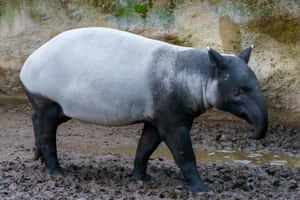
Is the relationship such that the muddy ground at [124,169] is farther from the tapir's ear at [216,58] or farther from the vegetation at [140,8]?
the vegetation at [140,8]

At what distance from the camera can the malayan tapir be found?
4.23 m

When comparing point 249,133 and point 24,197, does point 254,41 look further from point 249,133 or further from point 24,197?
point 24,197

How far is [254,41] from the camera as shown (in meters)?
8.53

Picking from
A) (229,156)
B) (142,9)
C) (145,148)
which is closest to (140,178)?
(145,148)

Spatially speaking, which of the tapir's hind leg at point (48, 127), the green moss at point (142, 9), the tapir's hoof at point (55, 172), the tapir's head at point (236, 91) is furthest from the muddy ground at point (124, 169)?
the green moss at point (142, 9)

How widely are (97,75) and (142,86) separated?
49 cm

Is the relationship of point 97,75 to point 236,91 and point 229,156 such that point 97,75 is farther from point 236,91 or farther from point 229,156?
point 229,156

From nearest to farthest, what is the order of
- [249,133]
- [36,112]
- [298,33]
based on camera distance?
[36,112], [249,133], [298,33]

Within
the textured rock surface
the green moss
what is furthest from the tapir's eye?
the green moss

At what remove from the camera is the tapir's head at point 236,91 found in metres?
4.10

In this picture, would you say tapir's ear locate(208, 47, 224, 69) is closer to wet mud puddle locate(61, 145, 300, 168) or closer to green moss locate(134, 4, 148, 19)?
wet mud puddle locate(61, 145, 300, 168)

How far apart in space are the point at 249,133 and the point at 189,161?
3.42m

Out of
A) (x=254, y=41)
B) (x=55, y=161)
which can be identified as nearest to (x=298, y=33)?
(x=254, y=41)

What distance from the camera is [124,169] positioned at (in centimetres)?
552
